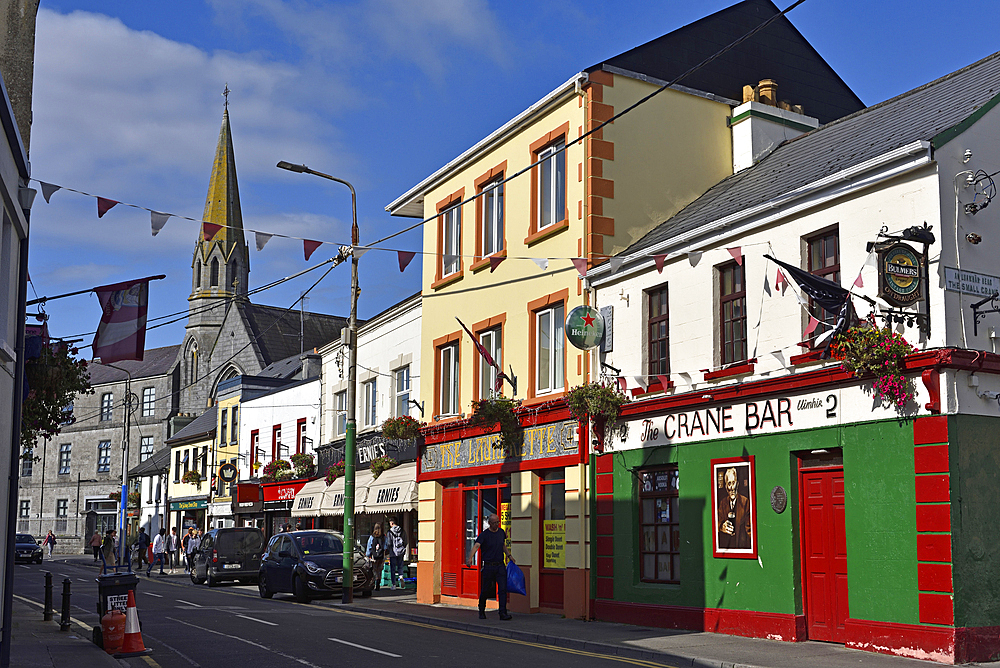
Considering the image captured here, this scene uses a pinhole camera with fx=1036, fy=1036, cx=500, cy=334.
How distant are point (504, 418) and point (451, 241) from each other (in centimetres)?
594

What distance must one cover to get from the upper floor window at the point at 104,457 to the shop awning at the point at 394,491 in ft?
217

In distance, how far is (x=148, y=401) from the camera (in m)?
87.1

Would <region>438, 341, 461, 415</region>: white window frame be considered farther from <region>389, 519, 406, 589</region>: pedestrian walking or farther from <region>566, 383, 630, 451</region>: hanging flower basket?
<region>566, 383, 630, 451</region>: hanging flower basket

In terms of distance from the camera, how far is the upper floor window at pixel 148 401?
86.6 m

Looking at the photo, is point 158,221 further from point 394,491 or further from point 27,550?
point 27,550

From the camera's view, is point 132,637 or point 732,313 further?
point 732,313

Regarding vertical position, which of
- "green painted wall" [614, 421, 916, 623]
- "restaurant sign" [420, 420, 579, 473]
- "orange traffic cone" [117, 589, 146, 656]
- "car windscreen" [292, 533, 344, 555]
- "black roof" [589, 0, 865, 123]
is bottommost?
"orange traffic cone" [117, 589, 146, 656]

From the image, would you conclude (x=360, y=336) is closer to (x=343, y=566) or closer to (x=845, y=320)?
(x=343, y=566)

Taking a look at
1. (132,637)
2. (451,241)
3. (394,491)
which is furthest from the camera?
(394,491)

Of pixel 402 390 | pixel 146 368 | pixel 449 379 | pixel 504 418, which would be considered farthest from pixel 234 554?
pixel 146 368

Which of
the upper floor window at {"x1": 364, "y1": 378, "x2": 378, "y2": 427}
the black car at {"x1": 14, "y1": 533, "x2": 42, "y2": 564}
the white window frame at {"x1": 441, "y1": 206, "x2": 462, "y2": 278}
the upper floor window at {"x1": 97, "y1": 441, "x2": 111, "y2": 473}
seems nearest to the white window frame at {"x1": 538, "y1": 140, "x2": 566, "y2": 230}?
the white window frame at {"x1": 441, "y1": 206, "x2": 462, "y2": 278}

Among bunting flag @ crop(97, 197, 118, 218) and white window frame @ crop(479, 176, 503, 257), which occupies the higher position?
white window frame @ crop(479, 176, 503, 257)

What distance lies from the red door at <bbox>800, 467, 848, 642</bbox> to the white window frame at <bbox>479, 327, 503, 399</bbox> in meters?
9.19

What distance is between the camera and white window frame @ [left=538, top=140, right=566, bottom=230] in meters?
21.0
